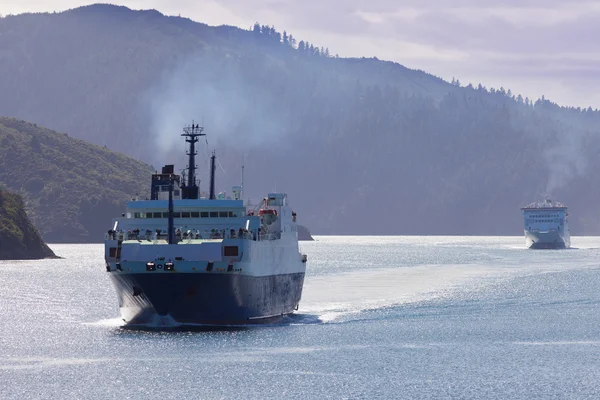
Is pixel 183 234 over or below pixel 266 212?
below

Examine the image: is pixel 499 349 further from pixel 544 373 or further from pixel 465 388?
pixel 465 388

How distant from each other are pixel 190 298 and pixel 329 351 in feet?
33.1

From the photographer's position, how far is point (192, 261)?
74.1 metres

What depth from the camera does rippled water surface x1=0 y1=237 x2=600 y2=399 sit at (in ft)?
193

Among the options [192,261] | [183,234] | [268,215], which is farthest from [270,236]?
[192,261]

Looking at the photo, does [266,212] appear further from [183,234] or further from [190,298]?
[190,298]

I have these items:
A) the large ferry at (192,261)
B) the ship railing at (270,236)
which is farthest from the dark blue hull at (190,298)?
the ship railing at (270,236)

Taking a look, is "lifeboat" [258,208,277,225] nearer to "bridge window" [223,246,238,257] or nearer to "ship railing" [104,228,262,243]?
"ship railing" [104,228,262,243]

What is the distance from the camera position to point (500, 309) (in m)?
102

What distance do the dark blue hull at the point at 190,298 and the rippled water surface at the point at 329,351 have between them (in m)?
1.32

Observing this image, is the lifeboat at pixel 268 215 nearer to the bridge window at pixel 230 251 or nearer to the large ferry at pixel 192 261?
the large ferry at pixel 192 261

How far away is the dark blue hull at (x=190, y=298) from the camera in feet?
244

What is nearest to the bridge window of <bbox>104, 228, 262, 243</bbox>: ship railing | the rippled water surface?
<bbox>104, 228, 262, 243</bbox>: ship railing

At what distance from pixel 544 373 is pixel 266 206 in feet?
99.4
